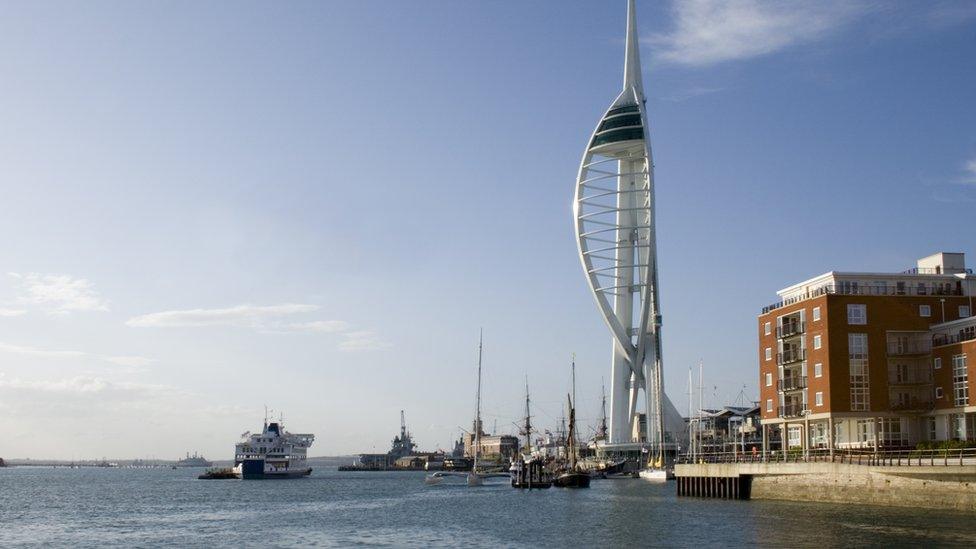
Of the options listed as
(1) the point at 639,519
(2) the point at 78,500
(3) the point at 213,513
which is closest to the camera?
(1) the point at 639,519

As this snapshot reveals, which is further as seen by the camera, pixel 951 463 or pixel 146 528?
pixel 146 528

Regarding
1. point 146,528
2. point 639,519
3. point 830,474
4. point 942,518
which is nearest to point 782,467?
point 830,474

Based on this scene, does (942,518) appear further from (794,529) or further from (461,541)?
(461,541)

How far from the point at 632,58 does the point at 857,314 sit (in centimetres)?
10092

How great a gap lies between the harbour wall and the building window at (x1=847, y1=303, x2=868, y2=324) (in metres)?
12.3

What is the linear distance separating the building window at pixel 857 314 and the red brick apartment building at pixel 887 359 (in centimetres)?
7

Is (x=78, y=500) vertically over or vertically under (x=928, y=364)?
under

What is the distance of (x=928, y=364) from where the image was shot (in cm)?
7500

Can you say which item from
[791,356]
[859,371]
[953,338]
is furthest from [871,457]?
[791,356]

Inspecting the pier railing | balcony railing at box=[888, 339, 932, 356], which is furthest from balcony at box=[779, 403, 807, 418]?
balcony railing at box=[888, 339, 932, 356]

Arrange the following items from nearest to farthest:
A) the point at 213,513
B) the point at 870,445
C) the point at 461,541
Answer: the point at 461,541, the point at 870,445, the point at 213,513

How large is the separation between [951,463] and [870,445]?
19.0m

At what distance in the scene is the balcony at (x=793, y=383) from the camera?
265ft

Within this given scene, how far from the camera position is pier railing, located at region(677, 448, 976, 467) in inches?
2293
